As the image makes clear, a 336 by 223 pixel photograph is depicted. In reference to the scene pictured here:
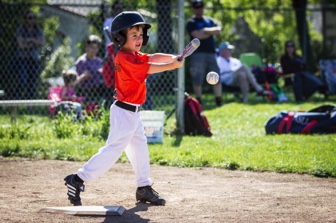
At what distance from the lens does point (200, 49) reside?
13297 millimetres

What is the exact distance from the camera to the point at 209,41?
13359mm

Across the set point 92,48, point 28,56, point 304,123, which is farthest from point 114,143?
point 28,56

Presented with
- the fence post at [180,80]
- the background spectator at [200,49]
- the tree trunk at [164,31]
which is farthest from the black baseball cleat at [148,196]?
the tree trunk at [164,31]

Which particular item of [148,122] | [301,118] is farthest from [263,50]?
[148,122]

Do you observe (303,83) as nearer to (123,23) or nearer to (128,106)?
(128,106)

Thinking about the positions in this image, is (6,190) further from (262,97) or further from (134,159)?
(262,97)

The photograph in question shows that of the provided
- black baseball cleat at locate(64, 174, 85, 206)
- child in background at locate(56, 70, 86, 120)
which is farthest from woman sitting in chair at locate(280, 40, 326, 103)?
black baseball cleat at locate(64, 174, 85, 206)

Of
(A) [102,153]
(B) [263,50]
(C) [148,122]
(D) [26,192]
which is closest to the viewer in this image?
(A) [102,153]

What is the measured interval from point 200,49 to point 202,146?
4614mm

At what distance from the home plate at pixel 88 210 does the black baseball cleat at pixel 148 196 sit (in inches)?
18.2

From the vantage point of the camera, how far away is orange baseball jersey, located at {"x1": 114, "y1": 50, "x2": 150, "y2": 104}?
18.8 feet

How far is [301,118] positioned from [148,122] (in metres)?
2.55

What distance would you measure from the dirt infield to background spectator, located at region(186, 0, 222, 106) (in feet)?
17.7

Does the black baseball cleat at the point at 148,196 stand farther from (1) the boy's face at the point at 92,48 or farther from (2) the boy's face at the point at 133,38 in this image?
(1) the boy's face at the point at 92,48
